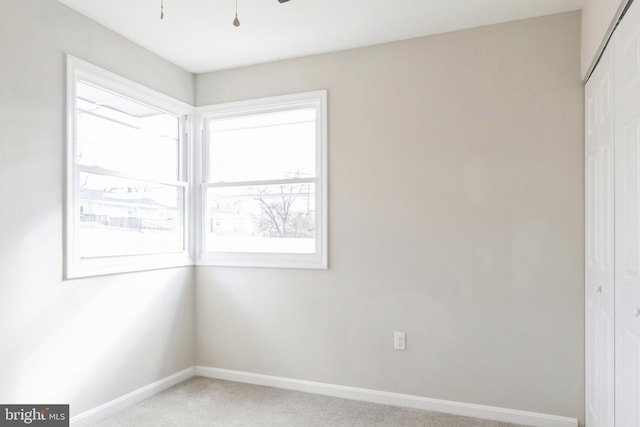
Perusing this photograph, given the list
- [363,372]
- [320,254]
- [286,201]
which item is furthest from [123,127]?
[363,372]

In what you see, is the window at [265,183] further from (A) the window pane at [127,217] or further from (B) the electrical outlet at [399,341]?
(B) the electrical outlet at [399,341]

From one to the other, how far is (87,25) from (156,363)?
2.43 meters

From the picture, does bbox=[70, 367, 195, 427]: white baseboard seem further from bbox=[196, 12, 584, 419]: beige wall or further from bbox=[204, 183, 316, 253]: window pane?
bbox=[204, 183, 316, 253]: window pane

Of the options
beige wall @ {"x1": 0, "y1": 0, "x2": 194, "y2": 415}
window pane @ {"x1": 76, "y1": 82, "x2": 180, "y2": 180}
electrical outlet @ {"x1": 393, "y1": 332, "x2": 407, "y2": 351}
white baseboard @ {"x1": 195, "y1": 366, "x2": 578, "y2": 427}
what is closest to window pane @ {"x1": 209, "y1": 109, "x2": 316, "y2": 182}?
window pane @ {"x1": 76, "y1": 82, "x2": 180, "y2": 180}

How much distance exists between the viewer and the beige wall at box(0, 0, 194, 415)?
2406mm

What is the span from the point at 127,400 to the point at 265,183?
187cm

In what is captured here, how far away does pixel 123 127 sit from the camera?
10.6 ft

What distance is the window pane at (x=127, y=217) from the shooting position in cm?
292

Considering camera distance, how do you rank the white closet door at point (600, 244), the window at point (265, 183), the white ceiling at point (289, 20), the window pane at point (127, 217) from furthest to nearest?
the window at point (265, 183) < the window pane at point (127, 217) < the white ceiling at point (289, 20) < the white closet door at point (600, 244)

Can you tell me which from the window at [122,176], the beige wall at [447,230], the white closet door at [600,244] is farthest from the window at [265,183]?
the white closet door at [600,244]

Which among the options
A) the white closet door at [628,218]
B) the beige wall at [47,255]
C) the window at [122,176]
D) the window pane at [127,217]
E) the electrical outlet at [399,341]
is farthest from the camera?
the electrical outlet at [399,341]

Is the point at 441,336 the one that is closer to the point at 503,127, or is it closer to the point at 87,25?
the point at 503,127

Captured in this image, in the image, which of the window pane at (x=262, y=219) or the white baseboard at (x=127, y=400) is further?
the window pane at (x=262, y=219)

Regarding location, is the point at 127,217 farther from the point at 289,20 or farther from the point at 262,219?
the point at 289,20
